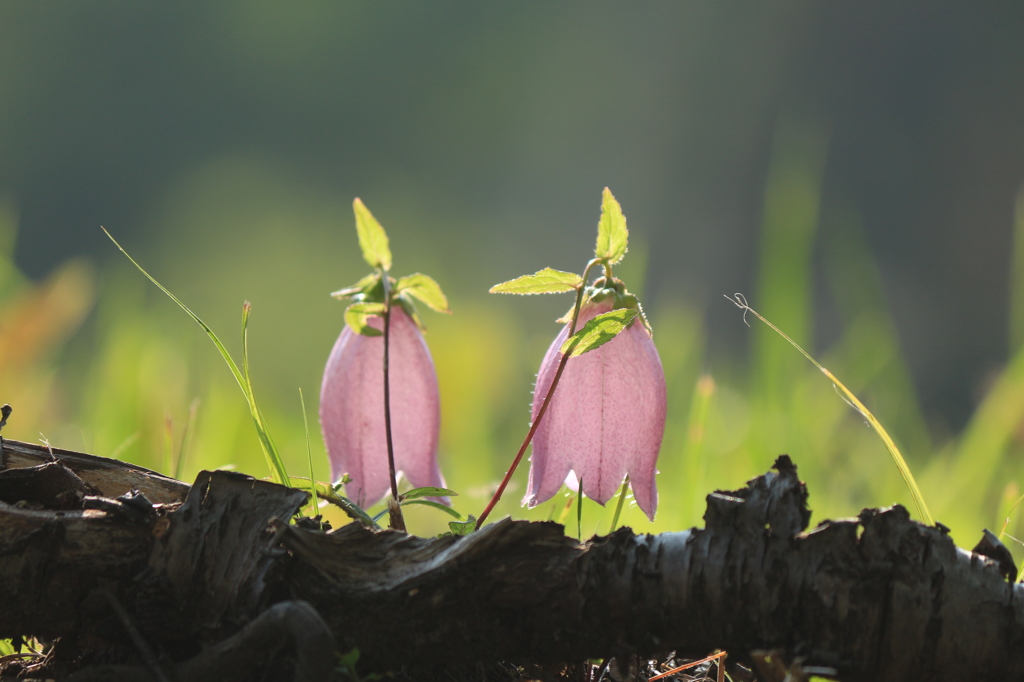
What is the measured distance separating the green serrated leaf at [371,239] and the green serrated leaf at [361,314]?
0.16 feet

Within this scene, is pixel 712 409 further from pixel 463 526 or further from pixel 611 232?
pixel 463 526

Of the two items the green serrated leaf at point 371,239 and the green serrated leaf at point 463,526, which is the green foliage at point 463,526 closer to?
the green serrated leaf at point 463,526

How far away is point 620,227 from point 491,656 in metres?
0.43

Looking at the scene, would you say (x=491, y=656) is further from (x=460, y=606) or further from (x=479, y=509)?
(x=479, y=509)

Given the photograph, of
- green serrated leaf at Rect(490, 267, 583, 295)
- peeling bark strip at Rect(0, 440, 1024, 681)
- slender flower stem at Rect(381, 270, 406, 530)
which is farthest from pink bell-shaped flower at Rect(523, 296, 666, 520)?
peeling bark strip at Rect(0, 440, 1024, 681)

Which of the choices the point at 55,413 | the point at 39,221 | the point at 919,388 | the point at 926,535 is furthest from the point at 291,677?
the point at 39,221

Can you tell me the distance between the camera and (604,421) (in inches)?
33.9

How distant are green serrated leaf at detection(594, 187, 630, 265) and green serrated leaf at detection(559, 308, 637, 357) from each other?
0.08 metres

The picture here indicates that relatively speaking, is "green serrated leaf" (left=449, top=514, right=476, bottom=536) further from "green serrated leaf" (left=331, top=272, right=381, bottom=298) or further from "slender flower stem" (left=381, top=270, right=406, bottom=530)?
"green serrated leaf" (left=331, top=272, right=381, bottom=298)

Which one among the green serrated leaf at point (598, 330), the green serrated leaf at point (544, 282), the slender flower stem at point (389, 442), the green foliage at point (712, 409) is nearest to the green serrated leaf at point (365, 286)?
the slender flower stem at point (389, 442)

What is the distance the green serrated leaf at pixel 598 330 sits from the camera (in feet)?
2.37

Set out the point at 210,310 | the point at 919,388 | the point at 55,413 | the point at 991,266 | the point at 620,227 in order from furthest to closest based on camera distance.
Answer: the point at 991,266 < the point at 919,388 < the point at 210,310 < the point at 55,413 < the point at 620,227

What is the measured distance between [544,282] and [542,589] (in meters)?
0.37

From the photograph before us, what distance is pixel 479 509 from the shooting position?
162 centimetres
